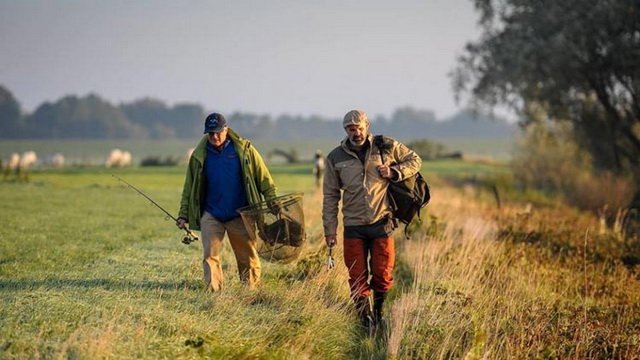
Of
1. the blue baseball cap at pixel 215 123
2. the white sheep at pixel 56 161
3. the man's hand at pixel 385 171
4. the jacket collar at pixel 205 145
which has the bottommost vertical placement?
the white sheep at pixel 56 161

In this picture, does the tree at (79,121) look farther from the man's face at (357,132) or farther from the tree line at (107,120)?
the man's face at (357,132)

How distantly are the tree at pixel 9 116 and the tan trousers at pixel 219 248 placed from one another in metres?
144

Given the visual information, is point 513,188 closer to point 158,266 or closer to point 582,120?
point 582,120

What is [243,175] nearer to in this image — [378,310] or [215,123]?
[215,123]

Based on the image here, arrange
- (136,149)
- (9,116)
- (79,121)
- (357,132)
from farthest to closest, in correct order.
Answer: (79,121), (9,116), (136,149), (357,132)

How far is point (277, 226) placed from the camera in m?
10.1

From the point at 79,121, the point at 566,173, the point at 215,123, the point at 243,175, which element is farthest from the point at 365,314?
the point at 79,121

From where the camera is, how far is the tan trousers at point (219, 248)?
391 inches

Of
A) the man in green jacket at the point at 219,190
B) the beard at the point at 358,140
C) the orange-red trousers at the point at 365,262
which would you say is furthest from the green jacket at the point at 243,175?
the beard at the point at 358,140

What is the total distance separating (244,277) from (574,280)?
261 inches

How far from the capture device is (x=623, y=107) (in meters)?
29.5

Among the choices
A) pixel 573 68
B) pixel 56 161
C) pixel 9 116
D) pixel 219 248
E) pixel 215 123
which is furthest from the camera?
pixel 9 116

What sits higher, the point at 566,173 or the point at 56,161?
the point at 566,173

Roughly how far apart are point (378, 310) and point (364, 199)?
1577mm
